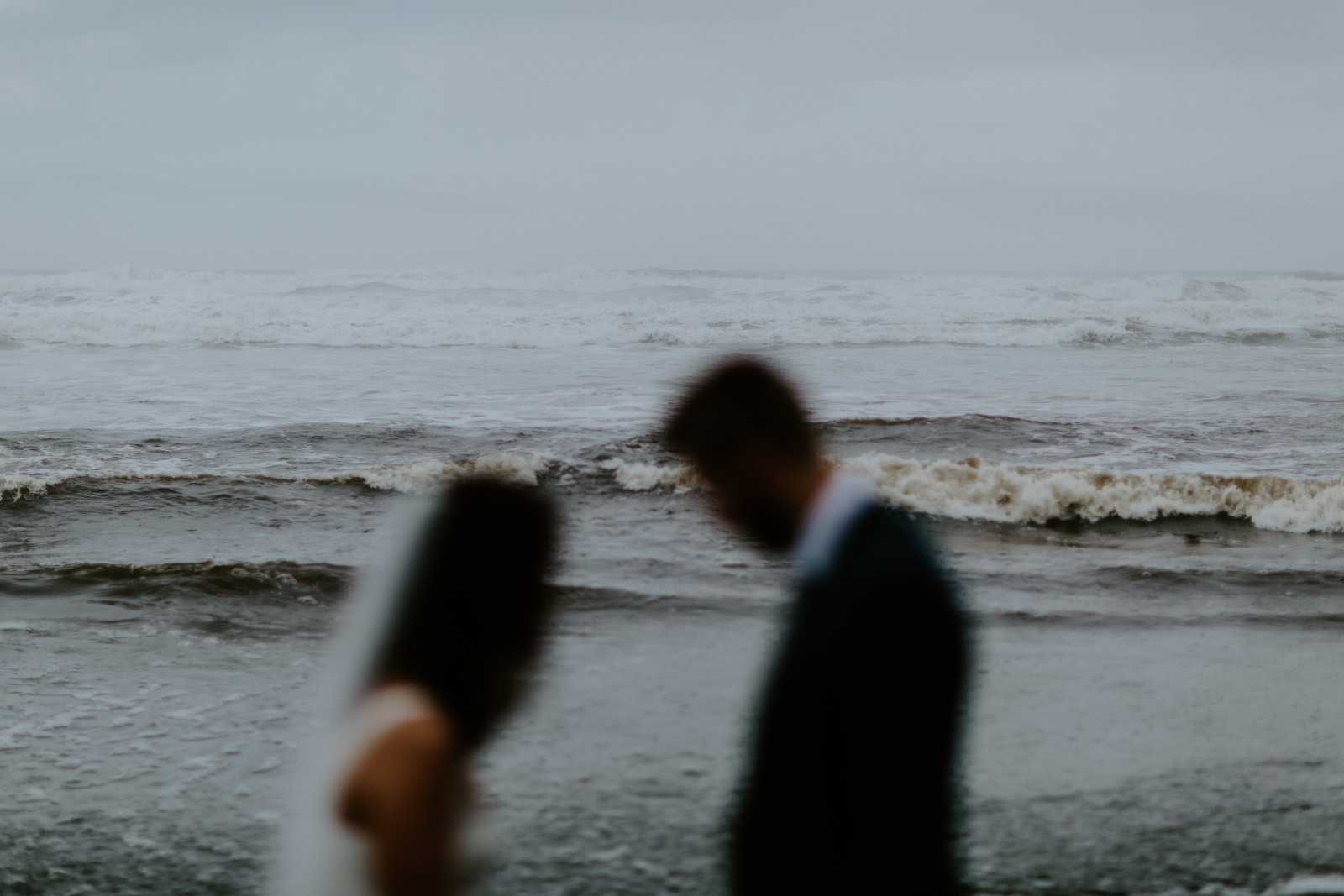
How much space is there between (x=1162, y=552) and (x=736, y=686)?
443 centimetres

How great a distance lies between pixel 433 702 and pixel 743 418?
83 cm

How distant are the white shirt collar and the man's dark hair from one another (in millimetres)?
113

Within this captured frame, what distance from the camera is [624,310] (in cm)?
3356

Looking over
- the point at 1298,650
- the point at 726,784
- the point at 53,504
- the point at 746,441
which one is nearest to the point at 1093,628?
the point at 1298,650

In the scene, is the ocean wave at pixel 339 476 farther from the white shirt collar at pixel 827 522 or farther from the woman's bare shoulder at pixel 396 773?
the woman's bare shoulder at pixel 396 773

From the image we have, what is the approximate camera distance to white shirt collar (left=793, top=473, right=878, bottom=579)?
6.01 feet

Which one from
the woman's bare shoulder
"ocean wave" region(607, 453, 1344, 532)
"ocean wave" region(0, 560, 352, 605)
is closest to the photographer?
the woman's bare shoulder

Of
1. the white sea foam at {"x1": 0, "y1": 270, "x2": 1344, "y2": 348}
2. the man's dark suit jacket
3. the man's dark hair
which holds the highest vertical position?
the man's dark hair

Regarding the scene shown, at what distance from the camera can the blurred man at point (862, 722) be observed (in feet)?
5.72

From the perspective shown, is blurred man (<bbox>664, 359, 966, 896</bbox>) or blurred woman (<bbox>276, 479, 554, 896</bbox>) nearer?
blurred woman (<bbox>276, 479, 554, 896</bbox>)

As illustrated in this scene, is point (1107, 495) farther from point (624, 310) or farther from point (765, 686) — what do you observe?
point (624, 310)

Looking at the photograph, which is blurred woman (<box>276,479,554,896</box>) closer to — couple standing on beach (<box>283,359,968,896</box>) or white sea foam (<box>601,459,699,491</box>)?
couple standing on beach (<box>283,359,968,896</box>)

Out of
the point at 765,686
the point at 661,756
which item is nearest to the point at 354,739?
the point at 765,686

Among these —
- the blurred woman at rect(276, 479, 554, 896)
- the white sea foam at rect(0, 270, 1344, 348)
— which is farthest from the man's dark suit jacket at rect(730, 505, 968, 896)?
the white sea foam at rect(0, 270, 1344, 348)
